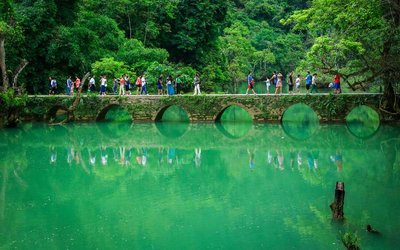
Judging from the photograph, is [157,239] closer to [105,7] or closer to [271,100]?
[271,100]

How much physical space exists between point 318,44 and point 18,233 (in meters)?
18.2

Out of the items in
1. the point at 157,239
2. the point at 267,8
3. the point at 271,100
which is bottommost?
the point at 157,239

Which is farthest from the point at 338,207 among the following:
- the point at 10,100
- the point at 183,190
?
the point at 10,100

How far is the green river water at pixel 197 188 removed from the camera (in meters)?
10.3

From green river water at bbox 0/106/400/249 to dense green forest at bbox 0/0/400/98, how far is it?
3.93 meters

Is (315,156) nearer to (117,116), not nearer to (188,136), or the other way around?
(188,136)

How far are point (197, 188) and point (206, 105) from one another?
1424 centimetres

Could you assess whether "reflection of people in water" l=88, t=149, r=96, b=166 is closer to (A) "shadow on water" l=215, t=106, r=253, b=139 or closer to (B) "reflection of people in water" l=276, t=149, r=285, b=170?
(B) "reflection of people in water" l=276, t=149, r=285, b=170

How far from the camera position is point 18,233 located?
10594 mm

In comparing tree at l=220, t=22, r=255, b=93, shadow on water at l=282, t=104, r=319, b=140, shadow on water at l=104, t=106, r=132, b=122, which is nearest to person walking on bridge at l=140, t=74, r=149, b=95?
shadow on water at l=104, t=106, r=132, b=122

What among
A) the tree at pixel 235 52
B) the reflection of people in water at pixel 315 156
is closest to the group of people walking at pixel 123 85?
the reflection of people in water at pixel 315 156

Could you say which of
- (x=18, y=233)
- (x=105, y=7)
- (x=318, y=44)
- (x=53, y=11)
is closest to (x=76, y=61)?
(x=53, y=11)

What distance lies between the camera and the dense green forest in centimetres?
2162

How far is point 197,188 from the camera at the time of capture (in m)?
14.5
